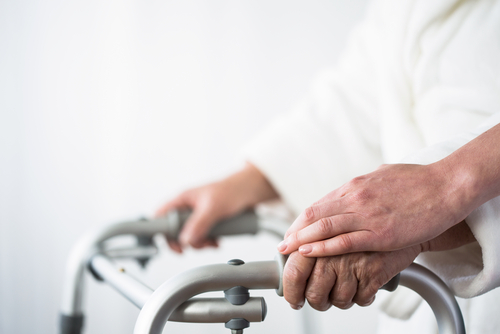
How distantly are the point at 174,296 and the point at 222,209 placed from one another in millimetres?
366

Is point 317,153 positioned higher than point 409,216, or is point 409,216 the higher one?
point 317,153

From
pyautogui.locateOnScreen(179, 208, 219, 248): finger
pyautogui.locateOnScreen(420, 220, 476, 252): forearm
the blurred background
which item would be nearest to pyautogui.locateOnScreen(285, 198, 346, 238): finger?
pyautogui.locateOnScreen(420, 220, 476, 252): forearm

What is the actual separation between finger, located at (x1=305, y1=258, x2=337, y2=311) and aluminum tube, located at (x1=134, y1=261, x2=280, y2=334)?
3 centimetres

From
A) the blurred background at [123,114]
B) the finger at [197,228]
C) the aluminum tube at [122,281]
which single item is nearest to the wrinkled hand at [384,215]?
the aluminum tube at [122,281]

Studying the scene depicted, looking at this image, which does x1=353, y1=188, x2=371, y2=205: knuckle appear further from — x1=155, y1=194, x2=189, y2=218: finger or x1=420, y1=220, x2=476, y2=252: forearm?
x1=155, y1=194, x2=189, y2=218: finger

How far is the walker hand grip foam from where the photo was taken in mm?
671

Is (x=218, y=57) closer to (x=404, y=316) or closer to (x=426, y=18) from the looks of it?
(x=426, y=18)

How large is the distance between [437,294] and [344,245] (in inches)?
4.4

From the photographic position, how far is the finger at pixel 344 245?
12.0 inches

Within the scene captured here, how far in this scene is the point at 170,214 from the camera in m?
0.67

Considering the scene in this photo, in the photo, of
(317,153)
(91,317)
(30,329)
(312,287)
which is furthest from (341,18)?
(30,329)

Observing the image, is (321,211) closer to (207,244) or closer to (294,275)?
(294,275)

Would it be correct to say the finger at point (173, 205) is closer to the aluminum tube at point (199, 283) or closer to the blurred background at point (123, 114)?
the aluminum tube at point (199, 283)

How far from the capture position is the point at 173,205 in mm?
706
